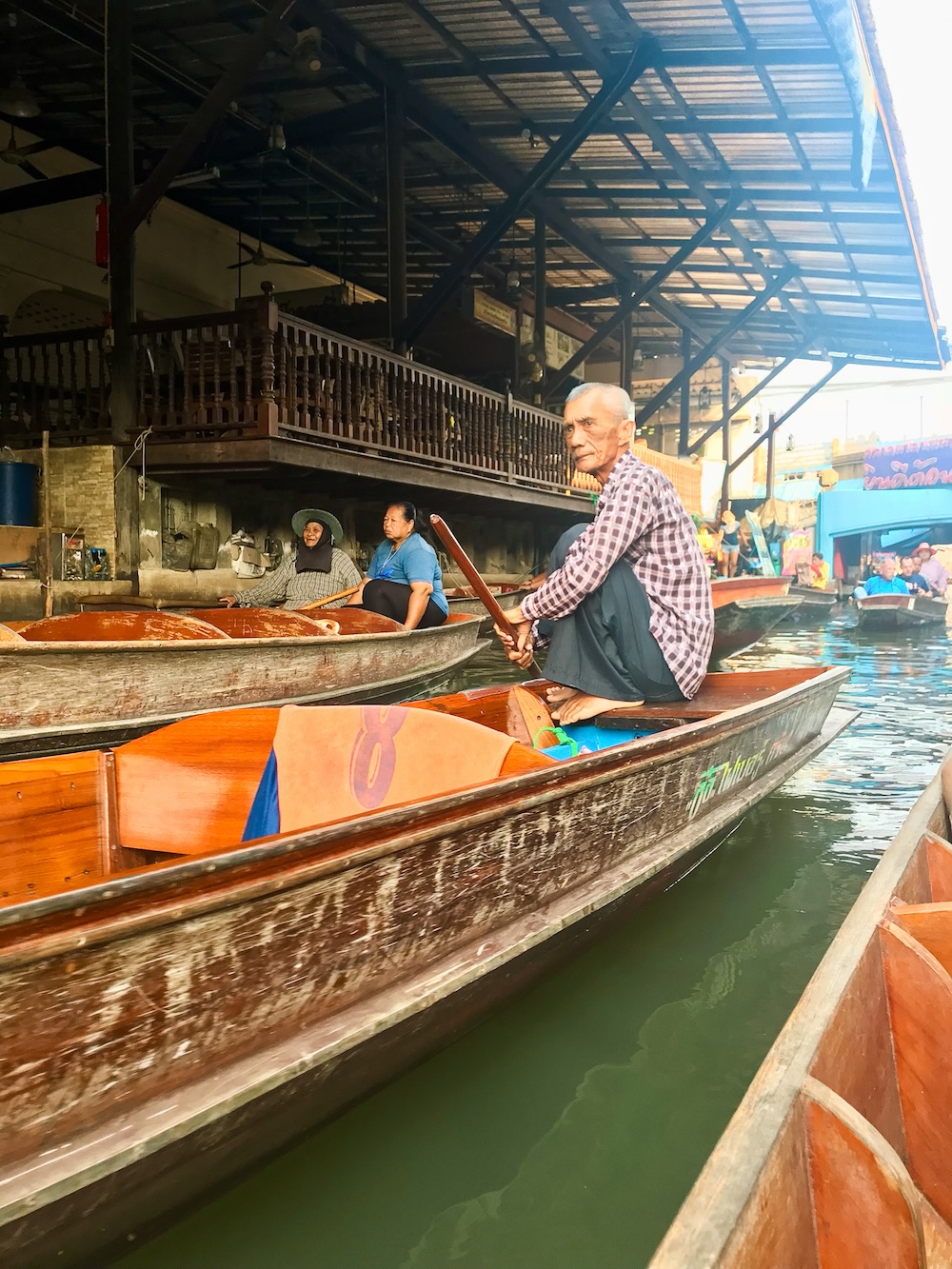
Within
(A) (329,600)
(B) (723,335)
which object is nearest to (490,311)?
(B) (723,335)

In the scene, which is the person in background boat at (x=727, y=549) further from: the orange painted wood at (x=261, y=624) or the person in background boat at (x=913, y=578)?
the orange painted wood at (x=261, y=624)

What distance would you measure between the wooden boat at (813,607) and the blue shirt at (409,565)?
11.1 meters

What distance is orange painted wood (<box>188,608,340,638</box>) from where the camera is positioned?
5.52 m

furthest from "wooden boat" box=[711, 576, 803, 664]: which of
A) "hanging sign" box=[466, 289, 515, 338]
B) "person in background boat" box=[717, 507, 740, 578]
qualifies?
"hanging sign" box=[466, 289, 515, 338]

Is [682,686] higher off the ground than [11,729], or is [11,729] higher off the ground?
[682,686]

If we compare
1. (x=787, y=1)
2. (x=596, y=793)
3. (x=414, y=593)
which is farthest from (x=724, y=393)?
(x=596, y=793)

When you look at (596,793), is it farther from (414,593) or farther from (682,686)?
(414,593)

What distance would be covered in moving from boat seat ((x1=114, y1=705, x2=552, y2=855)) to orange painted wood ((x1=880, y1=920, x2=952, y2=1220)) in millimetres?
1041

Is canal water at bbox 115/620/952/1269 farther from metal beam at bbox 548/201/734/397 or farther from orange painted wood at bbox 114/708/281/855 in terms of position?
metal beam at bbox 548/201/734/397

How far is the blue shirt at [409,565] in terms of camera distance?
624 centimetres

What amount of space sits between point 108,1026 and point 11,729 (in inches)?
119

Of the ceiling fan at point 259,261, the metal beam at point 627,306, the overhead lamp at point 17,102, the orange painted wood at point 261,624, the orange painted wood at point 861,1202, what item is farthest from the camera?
the metal beam at point 627,306

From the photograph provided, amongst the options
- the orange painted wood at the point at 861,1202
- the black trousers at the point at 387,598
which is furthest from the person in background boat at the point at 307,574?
the orange painted wood at the point at 861,1202

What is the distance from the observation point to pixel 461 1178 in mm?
1863
